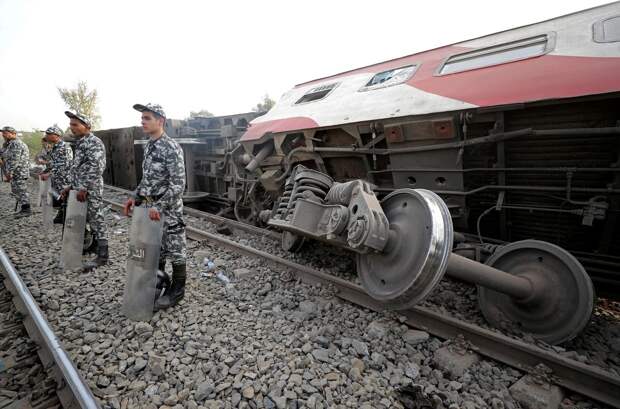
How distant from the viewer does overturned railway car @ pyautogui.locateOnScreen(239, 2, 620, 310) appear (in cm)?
269

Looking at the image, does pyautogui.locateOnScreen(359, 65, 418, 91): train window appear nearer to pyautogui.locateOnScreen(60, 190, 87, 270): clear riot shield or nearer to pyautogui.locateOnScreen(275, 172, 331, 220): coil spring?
pyautogui.locateOnScreen(275, 172, 331, 220): coil spring

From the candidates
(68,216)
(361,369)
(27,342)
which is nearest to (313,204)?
(361,369)

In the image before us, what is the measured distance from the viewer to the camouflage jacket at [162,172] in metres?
3.22

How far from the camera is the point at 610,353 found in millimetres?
2596

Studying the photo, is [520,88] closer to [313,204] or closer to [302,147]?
[313,204]

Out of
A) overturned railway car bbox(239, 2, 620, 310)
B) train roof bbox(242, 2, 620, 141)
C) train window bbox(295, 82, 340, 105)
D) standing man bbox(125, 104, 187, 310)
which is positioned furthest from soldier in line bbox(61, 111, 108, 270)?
train window bbox(295, 82, 340, 105)

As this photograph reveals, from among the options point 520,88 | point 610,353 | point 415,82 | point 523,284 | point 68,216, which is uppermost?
point 415,82

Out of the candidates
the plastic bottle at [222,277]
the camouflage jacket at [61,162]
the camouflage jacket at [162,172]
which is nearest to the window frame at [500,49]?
the camouflage jacket at [162,172]

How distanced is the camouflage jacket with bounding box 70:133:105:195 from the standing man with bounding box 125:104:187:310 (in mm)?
1479

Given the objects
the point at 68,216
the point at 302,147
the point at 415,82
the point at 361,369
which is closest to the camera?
the point at 361,369

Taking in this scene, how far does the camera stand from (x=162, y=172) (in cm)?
326

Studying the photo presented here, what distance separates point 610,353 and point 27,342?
4634 mm

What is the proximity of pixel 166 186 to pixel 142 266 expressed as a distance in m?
0.79

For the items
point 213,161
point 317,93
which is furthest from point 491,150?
point 213,161
